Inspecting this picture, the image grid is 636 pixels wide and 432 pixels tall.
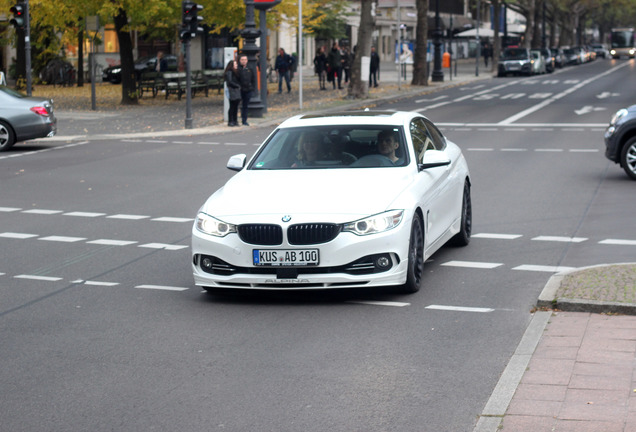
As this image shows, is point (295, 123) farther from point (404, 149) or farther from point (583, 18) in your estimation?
point (583, 18)

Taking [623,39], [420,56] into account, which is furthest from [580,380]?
[623,39]

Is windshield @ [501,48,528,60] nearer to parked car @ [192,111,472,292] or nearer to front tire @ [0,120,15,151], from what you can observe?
front tire @ [0,120,15,151]

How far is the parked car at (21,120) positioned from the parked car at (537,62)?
4838cm

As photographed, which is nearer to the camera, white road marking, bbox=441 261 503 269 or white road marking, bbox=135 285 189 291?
white road marking, bbox=135 285 189 291

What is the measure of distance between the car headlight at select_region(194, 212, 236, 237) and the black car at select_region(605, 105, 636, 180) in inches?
389

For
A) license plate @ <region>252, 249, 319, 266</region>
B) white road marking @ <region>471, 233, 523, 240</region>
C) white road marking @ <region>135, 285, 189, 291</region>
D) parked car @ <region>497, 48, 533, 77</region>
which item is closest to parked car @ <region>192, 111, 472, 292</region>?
license plate @ <region>252, 249, 319, 266</region>

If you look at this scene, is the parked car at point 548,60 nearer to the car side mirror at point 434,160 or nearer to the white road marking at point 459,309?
the car side mirror at point 434,160

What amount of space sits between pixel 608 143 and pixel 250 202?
982 cm

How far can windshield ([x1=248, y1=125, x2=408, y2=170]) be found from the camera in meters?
9.66

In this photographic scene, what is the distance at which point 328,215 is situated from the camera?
827 centimetres

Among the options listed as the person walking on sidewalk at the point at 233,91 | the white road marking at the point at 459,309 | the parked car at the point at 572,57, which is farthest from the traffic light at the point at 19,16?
the parked car at the point at 572,57

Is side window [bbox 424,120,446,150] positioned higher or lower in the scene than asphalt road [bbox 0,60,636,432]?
higher

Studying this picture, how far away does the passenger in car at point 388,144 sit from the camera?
970 centimetres

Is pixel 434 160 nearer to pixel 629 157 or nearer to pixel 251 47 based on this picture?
pixel 629 157
